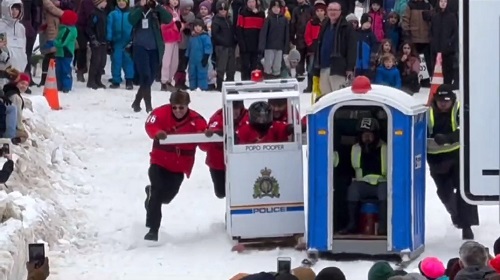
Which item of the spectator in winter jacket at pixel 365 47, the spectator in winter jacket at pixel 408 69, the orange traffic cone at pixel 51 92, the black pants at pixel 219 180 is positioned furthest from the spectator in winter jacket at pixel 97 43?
the black pants at pixel 219 180

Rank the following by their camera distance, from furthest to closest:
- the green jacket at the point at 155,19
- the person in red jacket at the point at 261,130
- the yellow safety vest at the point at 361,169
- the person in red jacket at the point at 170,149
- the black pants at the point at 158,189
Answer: the green jacket at the point at 155,19, the black pants at the point at 158,189, the person in red jacket at the point at 170,149, the person in red jacket at the point at 261,130, the yellow safety vest at the point at 361,169

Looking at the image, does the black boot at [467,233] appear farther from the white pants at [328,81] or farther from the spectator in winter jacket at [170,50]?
the spectator in winter jacket at [170,50]

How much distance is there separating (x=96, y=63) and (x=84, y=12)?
1067 mm

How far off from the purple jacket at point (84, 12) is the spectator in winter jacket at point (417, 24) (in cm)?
522

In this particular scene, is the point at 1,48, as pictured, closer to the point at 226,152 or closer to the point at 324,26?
the point at 324,26

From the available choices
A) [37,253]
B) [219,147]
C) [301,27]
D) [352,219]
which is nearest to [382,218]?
[352,219]

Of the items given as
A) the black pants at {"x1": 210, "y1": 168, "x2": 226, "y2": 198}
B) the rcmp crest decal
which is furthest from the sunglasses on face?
the rcmp crest decal

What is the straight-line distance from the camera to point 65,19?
20719 millimetres

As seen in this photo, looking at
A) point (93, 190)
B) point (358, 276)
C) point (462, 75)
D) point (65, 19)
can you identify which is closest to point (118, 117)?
point (65, 19)

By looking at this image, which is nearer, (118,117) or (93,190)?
(93,190)

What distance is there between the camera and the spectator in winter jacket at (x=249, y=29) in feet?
69.2

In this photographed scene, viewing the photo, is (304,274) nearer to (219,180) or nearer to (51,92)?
(219,180)

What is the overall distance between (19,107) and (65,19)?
23.8 feet

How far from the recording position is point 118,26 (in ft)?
67.7
